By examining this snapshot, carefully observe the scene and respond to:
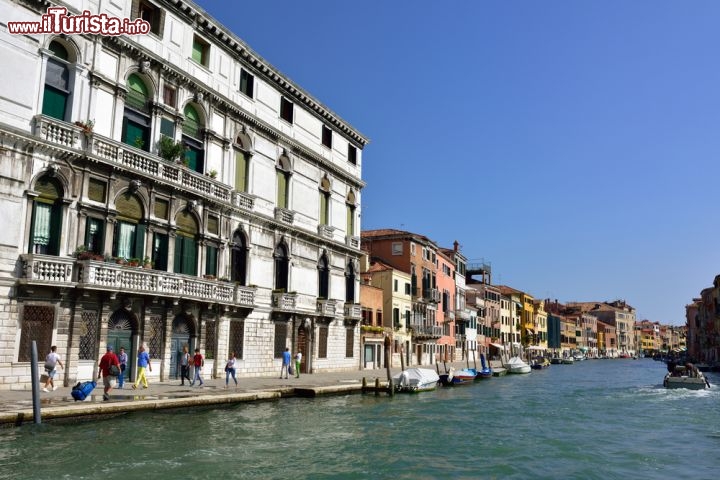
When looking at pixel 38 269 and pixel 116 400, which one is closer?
pixel 116 400

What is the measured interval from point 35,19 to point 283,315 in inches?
550

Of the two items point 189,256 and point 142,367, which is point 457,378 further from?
point 142,367

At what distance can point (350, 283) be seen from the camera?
1280 inches

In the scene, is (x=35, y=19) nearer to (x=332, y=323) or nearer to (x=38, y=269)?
(x=38, y=269)

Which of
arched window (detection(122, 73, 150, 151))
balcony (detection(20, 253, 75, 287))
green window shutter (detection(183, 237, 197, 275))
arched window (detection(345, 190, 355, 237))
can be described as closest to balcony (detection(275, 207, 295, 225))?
green window shutter (detection(183, 237, 197, 275))

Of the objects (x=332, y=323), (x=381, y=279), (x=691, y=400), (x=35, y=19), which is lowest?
(x=691, y=400)

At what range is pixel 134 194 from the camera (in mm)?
19203

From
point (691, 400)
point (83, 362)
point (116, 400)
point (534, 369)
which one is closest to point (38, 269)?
point (83, 362)

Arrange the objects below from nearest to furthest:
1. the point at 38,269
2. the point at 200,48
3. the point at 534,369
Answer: the point at 38,269, the point at 200,48, the point at 534,369

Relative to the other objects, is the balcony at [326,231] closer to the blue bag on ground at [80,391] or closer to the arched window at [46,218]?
the arched window at [46,218]

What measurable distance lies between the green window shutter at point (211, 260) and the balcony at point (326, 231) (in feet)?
24.7

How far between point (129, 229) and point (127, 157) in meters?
2.10

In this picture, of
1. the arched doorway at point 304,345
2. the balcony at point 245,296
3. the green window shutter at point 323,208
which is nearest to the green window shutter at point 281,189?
the green window shutter at point 323,208

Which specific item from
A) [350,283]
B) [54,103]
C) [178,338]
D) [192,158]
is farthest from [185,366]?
[350,283]
